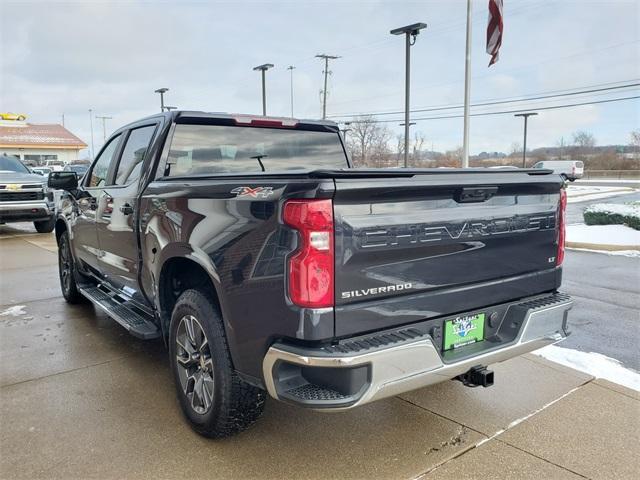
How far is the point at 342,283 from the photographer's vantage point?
2.33 m

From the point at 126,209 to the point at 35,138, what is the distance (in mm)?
57432

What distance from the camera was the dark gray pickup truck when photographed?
7.59 feet

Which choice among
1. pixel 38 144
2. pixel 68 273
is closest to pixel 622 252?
pixel 68 273

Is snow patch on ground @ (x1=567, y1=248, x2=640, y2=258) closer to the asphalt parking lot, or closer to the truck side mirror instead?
the asphalt parking lot

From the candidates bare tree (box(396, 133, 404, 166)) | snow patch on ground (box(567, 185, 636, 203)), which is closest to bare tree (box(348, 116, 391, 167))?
bare tree (box(396, 133, 404, 166))

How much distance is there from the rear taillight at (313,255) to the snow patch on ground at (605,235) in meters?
9.57

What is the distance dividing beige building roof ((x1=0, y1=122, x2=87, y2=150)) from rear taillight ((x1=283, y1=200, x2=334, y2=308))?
54.9 metres

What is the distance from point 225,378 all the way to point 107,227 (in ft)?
7.48

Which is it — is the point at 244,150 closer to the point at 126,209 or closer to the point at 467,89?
the point at 126,209

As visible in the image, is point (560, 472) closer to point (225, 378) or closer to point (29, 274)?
point (225, 378)

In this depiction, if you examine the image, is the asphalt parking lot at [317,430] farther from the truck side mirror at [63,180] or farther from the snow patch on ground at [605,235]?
the snow patch on ground at [605,235]

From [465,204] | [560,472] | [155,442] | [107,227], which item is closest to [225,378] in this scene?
[155,442]

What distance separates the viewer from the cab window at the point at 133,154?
4094mm

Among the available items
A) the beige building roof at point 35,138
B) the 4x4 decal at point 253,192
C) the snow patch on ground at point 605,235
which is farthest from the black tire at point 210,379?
the beige building roof at point 35,138
